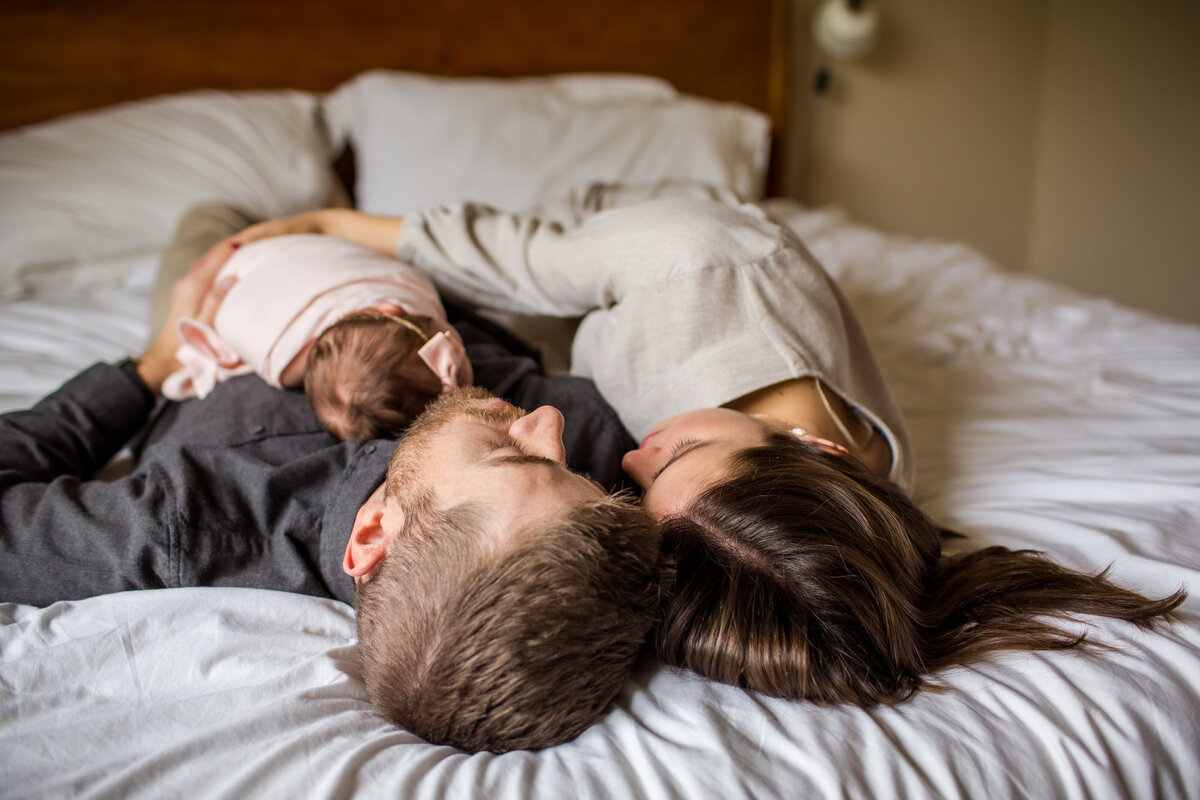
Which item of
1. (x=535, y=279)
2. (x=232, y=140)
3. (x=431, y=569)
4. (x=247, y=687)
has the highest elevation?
(x=232, y=140)

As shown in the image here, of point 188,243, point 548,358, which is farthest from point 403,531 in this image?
point 188,243

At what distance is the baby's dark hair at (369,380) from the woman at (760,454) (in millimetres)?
266

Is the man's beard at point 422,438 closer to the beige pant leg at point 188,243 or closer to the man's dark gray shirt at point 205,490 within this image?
the man's dark gray shirt at point 205,490

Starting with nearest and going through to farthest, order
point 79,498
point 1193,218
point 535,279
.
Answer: point 79,498 < point 535,279 < point 1193,218

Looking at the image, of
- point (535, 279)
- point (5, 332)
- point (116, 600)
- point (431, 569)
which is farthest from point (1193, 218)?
point (5, 332)

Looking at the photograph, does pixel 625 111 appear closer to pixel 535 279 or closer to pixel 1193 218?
pixel 535 279

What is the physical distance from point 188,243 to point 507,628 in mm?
1314

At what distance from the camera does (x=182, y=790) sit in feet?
1.68

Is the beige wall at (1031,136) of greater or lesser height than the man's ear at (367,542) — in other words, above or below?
above

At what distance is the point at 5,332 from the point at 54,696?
3.51ft

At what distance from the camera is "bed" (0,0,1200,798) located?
0.55 meters

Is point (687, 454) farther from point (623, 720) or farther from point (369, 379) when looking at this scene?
point (369, 379)

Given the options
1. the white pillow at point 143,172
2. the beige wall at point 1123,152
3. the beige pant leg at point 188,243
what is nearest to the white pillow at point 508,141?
the white pillow at point 143,172

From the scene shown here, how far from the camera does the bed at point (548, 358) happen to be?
0.55m
